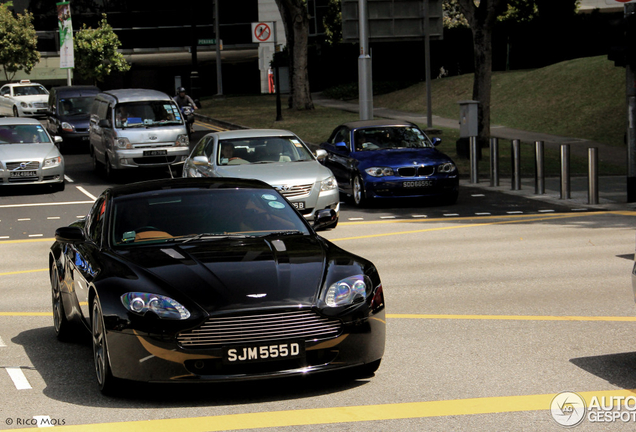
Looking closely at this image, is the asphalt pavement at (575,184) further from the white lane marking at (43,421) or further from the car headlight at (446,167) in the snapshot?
the white lane marking at (43,421)

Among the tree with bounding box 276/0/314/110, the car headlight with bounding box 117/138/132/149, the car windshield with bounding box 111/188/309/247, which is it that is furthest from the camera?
the tree with bounding box 276/0/314/110

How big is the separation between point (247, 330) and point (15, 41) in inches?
2251

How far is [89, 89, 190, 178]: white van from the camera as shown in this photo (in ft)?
72.9

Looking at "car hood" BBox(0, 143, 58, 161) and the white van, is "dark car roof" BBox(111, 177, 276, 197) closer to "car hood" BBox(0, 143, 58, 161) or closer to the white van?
"car hood" BBox(0, 143, 58, 161)

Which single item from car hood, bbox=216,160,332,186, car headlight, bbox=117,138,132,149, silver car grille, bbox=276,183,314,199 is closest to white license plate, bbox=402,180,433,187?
car hood, bbox=216,160,332,186

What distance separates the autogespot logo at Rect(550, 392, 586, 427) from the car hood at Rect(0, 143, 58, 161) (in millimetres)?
17018

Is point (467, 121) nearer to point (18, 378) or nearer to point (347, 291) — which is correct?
point (347, 291)

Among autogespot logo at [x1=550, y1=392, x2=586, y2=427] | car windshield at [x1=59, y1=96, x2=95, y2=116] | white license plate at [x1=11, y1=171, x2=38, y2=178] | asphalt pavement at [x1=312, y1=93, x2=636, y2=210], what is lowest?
asphalt pavement at [x1=312, y1=93, x2=636, y2=210]

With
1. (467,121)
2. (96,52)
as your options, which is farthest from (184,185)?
(96,52)

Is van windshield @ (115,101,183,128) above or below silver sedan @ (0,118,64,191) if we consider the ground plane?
above

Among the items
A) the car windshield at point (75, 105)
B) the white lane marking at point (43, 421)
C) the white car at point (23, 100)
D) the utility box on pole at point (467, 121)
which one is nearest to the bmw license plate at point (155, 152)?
the utility box on pole at point (467, 121)

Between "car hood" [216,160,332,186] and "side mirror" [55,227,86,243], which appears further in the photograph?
"car hood" [216,160,332,186]

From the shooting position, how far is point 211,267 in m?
6.04

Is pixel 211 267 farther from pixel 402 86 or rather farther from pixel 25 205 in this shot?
pixel 402 86
